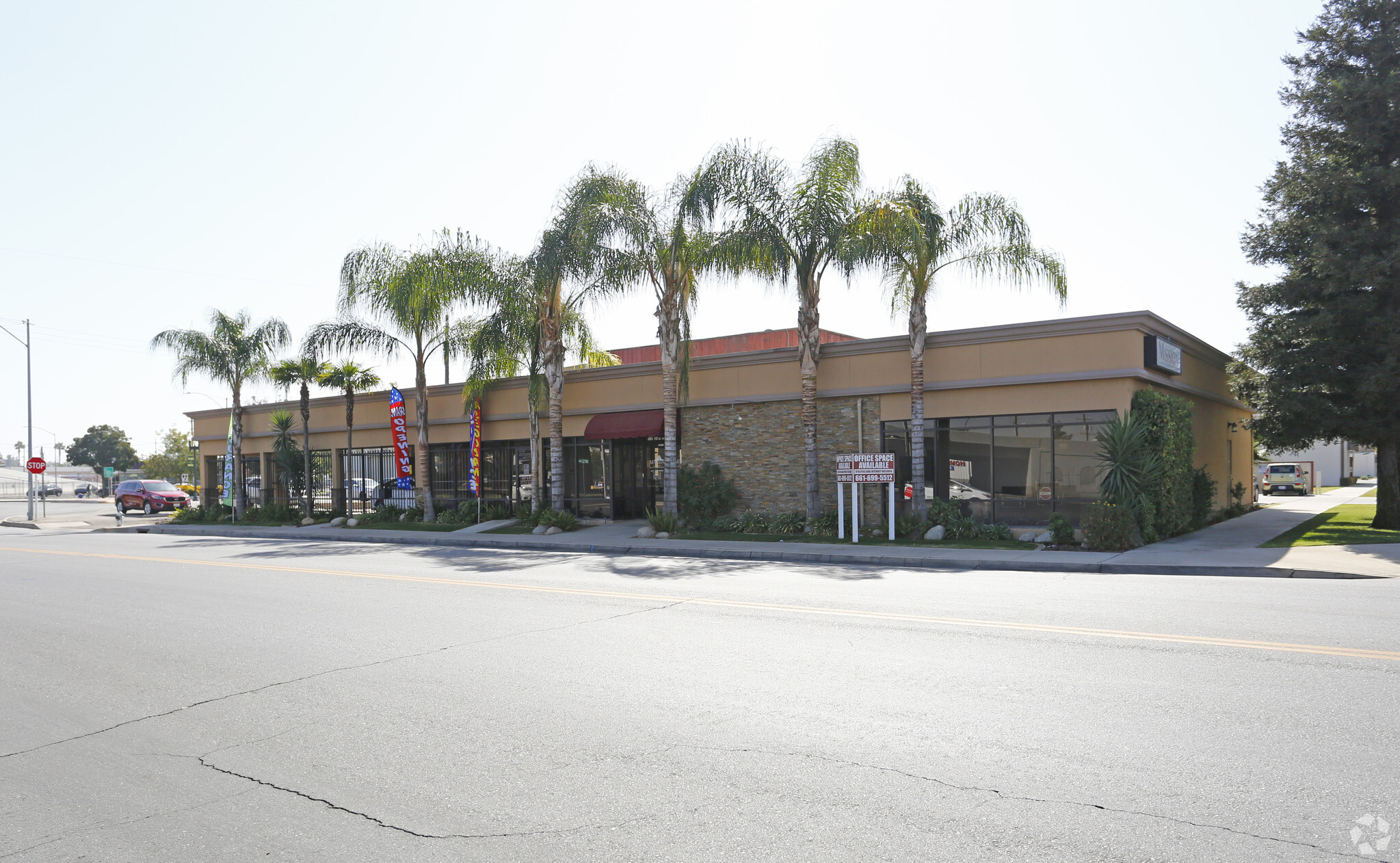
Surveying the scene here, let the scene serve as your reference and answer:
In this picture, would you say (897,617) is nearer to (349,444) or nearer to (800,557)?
(800,557)

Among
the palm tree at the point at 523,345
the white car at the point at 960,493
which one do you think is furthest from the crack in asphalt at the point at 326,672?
the palm tree at the point at 523,345

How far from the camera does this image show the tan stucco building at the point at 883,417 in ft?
62.6

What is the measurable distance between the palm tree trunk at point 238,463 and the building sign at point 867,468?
80.8 feet

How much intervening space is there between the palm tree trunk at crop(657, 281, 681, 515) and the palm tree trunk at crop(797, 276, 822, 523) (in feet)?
10.8

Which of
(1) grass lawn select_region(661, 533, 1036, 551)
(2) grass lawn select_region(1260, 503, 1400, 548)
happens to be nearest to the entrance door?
(1) grass lawn select_region(661, 533, 1036, 551)

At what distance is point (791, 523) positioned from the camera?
21.6m

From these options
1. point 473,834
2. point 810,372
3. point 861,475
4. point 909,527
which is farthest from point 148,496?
point 473,834

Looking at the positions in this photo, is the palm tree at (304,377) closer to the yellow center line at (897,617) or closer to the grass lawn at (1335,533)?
the yellow center line at (897,617)

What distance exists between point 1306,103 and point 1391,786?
22.8 meters

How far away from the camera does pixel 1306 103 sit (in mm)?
21719

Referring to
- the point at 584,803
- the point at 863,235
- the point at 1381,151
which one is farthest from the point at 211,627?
the point at 1381,151

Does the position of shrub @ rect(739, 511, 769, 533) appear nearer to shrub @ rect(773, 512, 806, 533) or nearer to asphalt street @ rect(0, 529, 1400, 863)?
shrub @ rect(773, 512, 806, 533)

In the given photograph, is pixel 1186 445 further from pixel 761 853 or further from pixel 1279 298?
pixel 761 853

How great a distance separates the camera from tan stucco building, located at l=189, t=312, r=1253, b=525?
1908 centimetres
